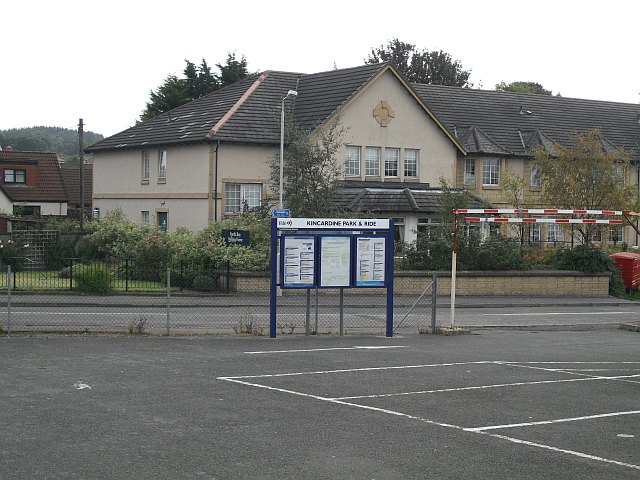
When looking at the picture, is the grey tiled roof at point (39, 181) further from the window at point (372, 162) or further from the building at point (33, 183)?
the window at point (372, 162)

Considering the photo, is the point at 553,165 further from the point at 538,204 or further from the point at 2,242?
the point at 2,242

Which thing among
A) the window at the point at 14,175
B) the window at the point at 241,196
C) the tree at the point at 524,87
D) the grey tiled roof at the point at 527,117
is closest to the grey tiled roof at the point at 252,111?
the window at the point at 241,196

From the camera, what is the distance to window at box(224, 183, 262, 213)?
41.7 m

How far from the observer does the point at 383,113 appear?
44.0 m

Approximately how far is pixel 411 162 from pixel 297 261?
2688 centimetres

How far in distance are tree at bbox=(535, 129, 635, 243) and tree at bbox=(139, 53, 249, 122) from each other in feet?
111

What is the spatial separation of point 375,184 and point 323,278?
82.0ft

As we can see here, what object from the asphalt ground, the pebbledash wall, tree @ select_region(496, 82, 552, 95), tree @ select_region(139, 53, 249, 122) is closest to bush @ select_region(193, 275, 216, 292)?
the pebbledash wall

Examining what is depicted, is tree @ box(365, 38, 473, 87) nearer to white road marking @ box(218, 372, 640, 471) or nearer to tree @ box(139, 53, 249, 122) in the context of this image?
tree @ box(139, 53, 249, 122)

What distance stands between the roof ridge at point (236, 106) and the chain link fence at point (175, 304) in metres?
11.5

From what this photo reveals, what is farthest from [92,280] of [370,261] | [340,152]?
[340,152]

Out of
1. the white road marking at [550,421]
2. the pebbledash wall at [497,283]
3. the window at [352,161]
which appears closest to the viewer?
the white road marking at [550,421]

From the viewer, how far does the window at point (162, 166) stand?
4403 centimetres

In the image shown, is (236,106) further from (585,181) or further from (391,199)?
(585,181)
